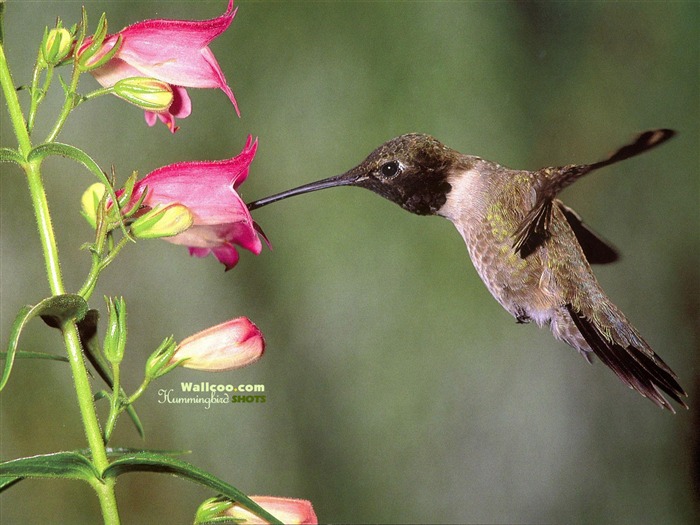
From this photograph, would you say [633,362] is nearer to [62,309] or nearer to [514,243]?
[514,243]

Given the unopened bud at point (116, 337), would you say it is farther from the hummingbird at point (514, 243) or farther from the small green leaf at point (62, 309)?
the hummingbird at point (514, 243)

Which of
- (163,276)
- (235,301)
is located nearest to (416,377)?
(235,301)

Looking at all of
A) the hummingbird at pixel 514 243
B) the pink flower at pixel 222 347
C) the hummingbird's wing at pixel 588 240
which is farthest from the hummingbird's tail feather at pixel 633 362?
the pink flower at pixel 222 347

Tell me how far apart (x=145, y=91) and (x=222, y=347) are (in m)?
0.25

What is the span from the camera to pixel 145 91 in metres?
0.64

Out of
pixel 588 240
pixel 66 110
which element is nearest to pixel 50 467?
pixel 66 110

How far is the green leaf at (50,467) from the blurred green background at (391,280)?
1.98ft

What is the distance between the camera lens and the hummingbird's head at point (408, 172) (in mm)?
833

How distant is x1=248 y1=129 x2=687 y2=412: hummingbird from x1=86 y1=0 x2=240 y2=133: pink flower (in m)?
0.21

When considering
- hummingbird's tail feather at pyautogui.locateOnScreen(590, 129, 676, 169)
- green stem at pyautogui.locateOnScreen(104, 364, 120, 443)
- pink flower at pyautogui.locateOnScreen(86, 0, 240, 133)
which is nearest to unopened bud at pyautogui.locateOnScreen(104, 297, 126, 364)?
green stem at pyautogui.locateOnScreen(104, 364, 120, 443)

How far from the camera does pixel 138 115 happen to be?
4.01ft

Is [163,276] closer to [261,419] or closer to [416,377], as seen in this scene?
[261,419]

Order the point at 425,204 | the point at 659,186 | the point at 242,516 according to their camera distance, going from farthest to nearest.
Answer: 1. the point at 659,186
2. the point at 425,204
3. the point at 242,516

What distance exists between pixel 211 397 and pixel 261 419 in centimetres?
11
